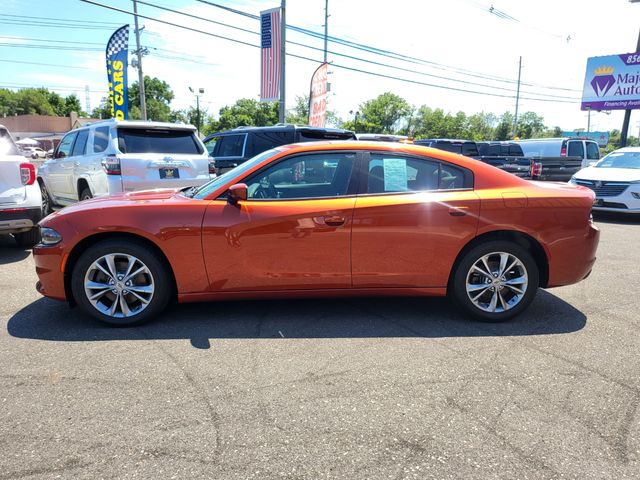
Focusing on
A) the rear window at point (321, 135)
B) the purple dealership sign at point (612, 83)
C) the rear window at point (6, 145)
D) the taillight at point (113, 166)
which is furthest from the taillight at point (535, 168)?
the purple dealership sign at point (612, 83)

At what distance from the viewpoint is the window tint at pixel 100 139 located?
287 inches

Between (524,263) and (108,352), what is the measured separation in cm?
348

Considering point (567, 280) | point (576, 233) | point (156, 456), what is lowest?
point (156, 456)

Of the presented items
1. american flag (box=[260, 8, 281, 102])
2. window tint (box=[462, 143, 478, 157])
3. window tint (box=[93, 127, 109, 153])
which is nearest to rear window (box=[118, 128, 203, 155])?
window tint (box=[93, 127, 109, 153])

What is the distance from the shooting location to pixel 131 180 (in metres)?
6.99

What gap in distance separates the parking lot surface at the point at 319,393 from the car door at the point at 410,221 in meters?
0.48

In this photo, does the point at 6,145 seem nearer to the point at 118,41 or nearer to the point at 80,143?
the point at 80,143

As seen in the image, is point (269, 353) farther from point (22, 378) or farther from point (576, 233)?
point (576, 233)

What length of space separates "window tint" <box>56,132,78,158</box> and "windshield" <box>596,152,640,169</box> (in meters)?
12.3

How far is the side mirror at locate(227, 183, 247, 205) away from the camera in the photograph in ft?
12.3

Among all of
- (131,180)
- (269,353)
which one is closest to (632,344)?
(269,353)

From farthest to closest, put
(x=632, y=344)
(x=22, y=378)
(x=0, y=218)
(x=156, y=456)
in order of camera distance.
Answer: (x=0, y=218), (x=632, y=344), (x=22, y=378), (x=156, y=456)

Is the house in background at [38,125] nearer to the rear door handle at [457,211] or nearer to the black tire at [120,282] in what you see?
the black tire at [120,282]

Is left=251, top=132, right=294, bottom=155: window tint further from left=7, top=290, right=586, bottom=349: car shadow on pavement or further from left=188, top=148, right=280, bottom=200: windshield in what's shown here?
left=7, top=290, right=586, bottom=349: car shadow on pavement
